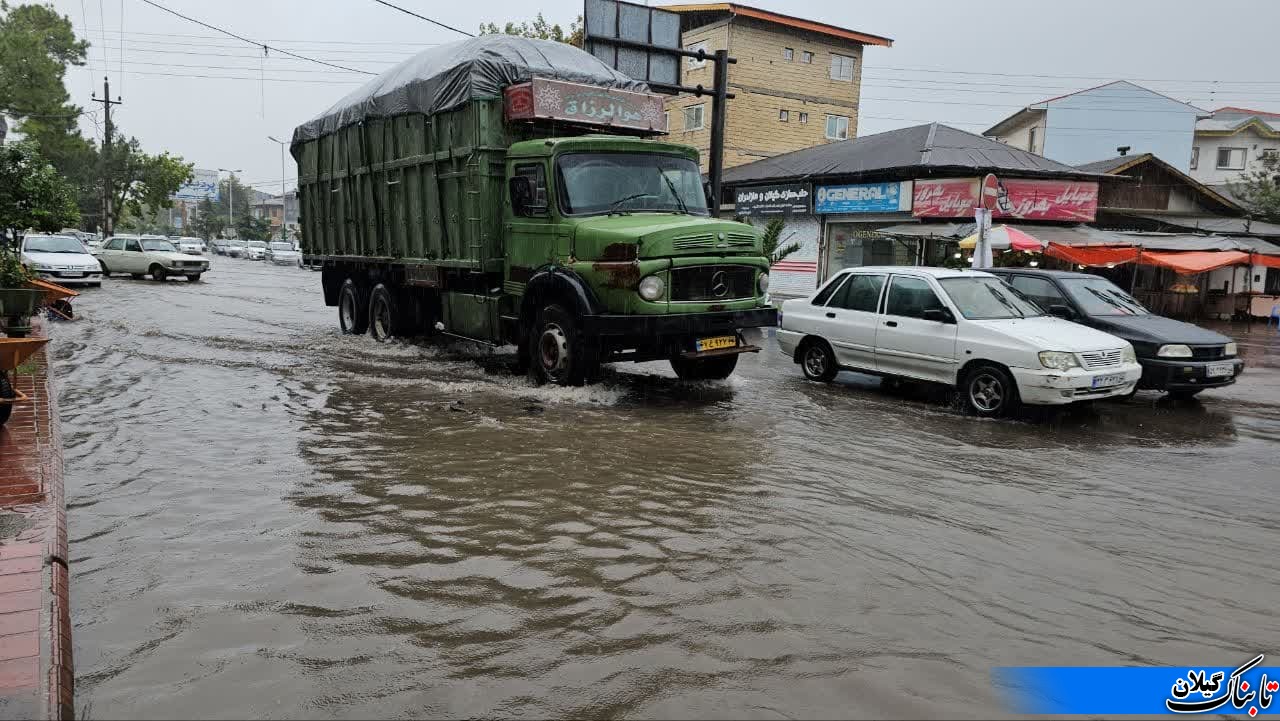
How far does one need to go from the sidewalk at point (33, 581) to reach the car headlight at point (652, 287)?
205 inches

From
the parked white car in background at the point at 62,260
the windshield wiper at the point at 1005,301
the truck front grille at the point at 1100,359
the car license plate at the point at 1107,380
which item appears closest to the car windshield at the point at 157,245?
the parked white car in background at the point at 62,260

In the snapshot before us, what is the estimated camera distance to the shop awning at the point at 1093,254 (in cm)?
2300

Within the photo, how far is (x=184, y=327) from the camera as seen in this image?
53.9ft

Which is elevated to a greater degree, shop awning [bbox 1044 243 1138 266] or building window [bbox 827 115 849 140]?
building window [bbox 827 115 849 140]

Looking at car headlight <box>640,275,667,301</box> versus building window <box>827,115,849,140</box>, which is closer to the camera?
car headlight <box>640,275,667,301</box>

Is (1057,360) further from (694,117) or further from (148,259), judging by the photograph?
(694,117)

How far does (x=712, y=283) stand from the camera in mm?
9695

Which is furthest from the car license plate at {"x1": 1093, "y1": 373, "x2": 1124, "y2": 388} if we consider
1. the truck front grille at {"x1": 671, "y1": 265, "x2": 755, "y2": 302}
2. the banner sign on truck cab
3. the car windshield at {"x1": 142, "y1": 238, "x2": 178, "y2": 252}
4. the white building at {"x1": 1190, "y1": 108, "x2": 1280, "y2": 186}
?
the white building at {"x1": 1190, "y1": 108, "x2": 1280, "y2": 186}

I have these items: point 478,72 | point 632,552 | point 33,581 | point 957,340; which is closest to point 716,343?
point 957,340

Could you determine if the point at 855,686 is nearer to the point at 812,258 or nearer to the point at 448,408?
the point at 448,408

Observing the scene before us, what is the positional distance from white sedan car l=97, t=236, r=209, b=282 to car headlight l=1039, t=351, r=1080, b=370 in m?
29.4

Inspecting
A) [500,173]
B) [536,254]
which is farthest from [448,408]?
[500,173]

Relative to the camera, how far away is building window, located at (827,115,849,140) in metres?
40.8

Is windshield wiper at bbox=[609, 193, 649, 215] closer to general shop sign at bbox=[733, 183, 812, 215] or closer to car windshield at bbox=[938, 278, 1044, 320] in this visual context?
car windshield at bbox=[938, 278, 1044, 320]
